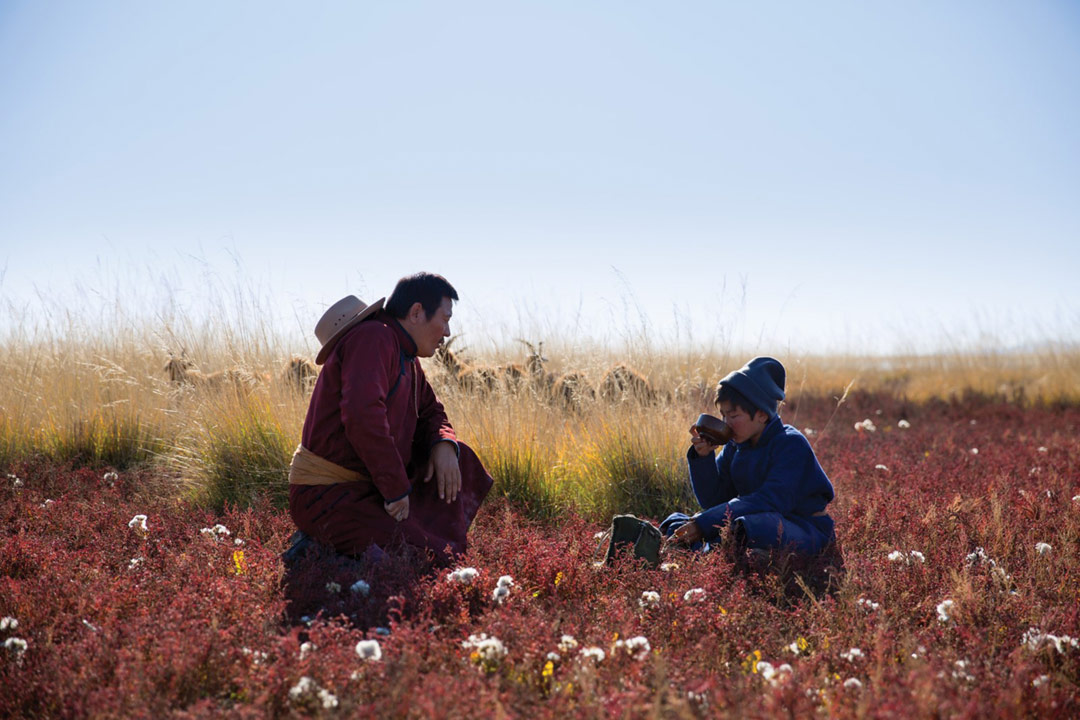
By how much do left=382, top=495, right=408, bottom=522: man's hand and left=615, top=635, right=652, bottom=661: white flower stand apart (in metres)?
1.57

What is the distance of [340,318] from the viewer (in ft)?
13.7

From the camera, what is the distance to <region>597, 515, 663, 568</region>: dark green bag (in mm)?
4188

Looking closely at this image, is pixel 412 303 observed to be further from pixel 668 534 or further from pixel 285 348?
pixel 285 348

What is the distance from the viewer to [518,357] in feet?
28.9

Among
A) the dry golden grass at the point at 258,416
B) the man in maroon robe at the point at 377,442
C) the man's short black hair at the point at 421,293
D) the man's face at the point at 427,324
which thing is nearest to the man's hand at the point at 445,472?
the man in maroon robe at the point at 377,442

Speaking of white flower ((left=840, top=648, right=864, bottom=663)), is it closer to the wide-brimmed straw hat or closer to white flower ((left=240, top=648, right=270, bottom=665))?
white flower ((left=240, top=648, right=270, bottom=665))

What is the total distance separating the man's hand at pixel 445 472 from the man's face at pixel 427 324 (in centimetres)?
60

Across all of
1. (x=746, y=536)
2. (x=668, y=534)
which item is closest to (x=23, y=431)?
(x=668, y=534)

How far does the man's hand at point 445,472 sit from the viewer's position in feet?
14.1

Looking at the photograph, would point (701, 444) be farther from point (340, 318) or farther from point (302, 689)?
point (302, 689)

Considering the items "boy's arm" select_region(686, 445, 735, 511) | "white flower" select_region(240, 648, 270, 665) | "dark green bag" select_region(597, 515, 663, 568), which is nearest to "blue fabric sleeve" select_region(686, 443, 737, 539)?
"boy's arm" select_region(686, 445, 735, 511)

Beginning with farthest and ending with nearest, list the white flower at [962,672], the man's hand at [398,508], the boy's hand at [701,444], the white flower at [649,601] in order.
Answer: the boy's hand at [701,444] < the man's hand at [398,508] < the white flower at [649,601] < the white flower at [962,672]

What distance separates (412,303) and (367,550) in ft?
4.33

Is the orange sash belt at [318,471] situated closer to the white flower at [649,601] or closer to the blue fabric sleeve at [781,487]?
the white flower at [649,601]
